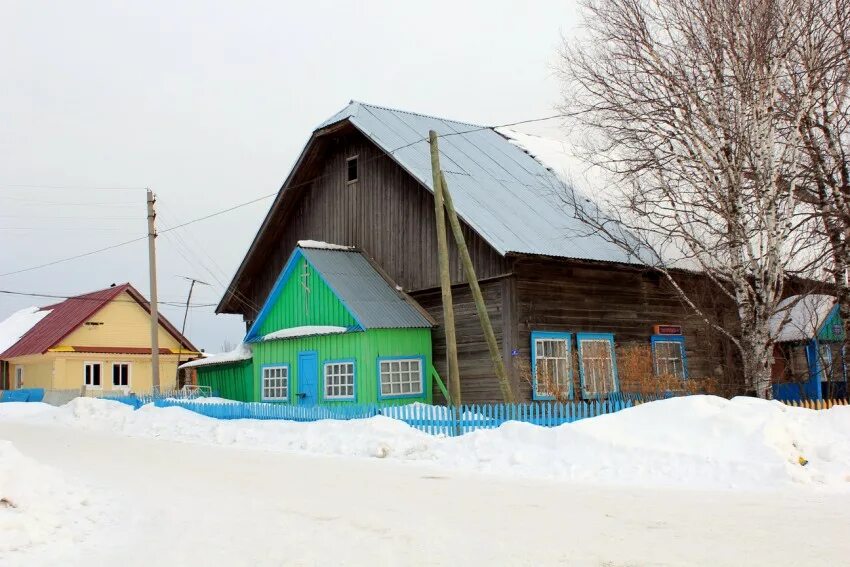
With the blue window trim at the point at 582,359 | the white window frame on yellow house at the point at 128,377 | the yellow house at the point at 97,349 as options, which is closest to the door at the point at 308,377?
the blue window trim at the point at 582,359

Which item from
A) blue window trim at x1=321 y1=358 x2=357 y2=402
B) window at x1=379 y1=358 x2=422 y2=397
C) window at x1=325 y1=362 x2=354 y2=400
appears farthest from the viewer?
window at x1=325 y1=362 x2=354 y2=400

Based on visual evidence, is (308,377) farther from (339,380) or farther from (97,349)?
(97,349)

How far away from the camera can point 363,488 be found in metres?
11.3

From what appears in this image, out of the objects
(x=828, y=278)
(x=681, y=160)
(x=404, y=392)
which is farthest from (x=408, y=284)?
(x=828, y=278)

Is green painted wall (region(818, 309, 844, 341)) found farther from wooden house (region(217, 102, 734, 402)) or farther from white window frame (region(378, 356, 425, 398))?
white window frame (region(378, 356, 425, 398))

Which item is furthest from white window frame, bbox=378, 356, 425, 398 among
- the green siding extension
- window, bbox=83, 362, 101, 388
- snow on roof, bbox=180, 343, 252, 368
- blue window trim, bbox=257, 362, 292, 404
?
window, bbox=83, 362, 101, 388

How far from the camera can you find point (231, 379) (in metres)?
30.2

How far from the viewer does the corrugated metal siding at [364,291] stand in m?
22.4

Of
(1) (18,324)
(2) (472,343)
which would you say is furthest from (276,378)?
(1) (18,324)

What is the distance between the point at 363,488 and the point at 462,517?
8.82 feet

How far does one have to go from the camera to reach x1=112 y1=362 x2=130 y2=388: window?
44.5 m

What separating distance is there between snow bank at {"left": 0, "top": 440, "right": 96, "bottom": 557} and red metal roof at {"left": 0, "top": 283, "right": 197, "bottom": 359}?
34787mm

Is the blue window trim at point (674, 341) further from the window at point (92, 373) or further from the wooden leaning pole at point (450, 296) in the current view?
the window at point (92, 373)

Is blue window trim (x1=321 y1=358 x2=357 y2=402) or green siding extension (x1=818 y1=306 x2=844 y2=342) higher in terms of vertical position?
green siding extension (x1=818 y1=306 x2=844 y2=342)
